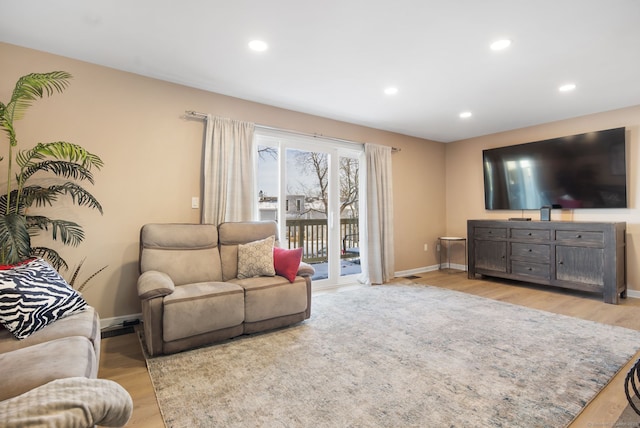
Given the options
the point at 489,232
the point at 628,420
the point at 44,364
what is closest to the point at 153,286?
the point at 44,364

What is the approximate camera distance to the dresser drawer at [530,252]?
428cm

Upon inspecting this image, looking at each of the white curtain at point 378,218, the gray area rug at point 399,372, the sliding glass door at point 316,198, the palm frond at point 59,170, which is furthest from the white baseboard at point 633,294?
the palm frond at point 59,170

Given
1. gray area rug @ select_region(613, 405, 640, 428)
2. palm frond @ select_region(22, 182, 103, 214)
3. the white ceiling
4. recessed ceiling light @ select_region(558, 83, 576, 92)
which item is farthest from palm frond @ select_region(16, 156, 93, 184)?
recessed ceiling light @ select_region(558, 83, 576, 92)

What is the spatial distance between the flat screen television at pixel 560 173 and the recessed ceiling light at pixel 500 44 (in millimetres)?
2774

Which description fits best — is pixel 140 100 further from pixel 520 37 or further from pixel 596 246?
pixel 596 246

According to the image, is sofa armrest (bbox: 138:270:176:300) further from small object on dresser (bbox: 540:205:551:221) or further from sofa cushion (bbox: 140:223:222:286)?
small object on dresser (bbox: 540:205:551:221)

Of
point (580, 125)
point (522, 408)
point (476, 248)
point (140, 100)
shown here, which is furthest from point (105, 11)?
point (580, 125)

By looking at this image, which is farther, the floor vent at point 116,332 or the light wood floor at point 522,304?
the floor vent at point 116,332

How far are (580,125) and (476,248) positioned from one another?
2273 millimetres

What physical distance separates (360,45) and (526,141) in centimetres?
386

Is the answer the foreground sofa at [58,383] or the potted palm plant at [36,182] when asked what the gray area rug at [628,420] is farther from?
the potted palm plant at [36,182]

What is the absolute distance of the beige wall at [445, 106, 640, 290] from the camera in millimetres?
3996

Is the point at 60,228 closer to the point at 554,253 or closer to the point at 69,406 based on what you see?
the point at 69,406

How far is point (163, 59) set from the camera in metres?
2.80
